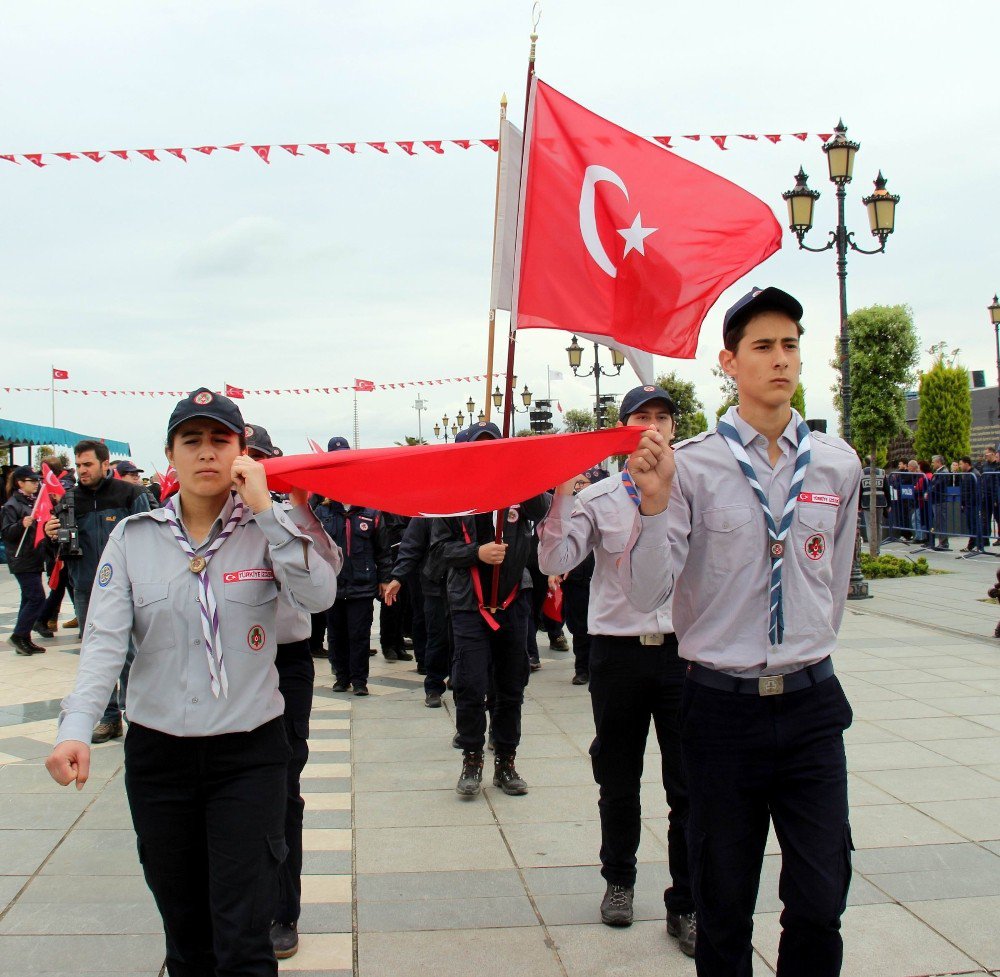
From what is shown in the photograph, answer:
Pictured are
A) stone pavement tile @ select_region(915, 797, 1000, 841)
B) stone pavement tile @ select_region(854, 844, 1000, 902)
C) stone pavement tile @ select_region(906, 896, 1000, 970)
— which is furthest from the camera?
stone pavement tile @ select_region(915, 797, 1000, 841)

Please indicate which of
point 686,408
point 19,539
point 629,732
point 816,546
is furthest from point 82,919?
point 686,408

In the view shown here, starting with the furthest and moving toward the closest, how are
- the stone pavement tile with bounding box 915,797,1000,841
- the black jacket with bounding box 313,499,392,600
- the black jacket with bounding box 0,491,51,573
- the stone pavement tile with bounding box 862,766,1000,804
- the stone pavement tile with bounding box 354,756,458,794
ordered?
1. the black jacket with bounding box 0,491,51,573
2. the black jacket with bounding box 313,499,392,600
3. the stone pavement tile with bounding box 354,756,458,794
4. the stone pavement tile with bounding box 862,766,1000,804
5. the stone pavement tile with bounding box 915,797,1000,841

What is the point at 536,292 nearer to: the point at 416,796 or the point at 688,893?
the point at 688,893

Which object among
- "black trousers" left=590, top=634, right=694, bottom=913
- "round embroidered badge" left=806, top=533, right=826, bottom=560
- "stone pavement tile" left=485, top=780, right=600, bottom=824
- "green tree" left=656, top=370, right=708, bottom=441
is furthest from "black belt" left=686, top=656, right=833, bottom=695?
"green tree" left=656, top=370, right=708, bottom=441

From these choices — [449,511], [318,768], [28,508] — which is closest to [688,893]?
[449,511]

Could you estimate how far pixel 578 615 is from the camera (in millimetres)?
9344

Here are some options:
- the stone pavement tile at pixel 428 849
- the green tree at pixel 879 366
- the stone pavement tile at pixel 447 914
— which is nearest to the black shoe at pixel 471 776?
the stone pavement tile at pixel 428 849

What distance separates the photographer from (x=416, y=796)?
5828mm

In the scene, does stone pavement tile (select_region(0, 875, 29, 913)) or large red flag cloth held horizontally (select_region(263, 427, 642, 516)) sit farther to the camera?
stone pavement tile (select_region(0, 875, 29, 913))

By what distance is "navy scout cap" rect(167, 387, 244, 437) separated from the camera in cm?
300

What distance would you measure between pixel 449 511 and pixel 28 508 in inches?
417

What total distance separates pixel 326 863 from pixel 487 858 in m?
0.73

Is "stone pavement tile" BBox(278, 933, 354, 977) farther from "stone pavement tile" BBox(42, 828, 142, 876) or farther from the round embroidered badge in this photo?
the round embroidered badge

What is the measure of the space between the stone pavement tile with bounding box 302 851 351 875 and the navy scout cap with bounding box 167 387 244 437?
2.41 meters
